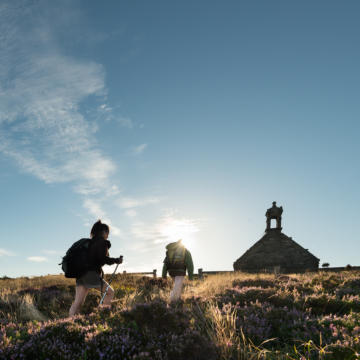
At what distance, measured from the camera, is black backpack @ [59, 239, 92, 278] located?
649 cm

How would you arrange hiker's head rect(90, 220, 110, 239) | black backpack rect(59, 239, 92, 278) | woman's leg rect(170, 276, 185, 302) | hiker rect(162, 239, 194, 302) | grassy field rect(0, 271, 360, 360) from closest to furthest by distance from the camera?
grassy field rect(0, 271, 360, 360) < black backpack rect(59, 239, 92, 278) < hiker's head rect(90, 220, 110, 239) < woman's leg rect(170, 276, 185, 302) < hiker rect(162, 239, 194, 302)

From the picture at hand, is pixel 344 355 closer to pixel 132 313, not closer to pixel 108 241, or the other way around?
pixel 132 313

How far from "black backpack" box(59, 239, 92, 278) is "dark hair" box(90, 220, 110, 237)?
0.26 m

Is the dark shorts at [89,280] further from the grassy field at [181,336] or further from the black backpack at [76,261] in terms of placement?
the grassy field at [181,336]

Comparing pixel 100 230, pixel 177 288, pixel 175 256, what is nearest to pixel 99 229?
pixel 100 230

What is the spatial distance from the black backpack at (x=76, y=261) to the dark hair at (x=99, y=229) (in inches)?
10.1

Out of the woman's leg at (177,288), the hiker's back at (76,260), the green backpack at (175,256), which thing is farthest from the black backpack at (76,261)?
the green backpack at (175,256)

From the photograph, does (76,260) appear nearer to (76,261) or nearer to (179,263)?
(76,261)

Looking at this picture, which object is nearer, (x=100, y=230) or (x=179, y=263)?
(x=100, y=230)

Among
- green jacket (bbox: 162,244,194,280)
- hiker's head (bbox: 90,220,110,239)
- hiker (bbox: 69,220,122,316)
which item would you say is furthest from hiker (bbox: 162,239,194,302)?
hiker's head (bbox: 90,220,110,239)

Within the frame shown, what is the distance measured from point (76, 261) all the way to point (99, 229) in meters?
0.81

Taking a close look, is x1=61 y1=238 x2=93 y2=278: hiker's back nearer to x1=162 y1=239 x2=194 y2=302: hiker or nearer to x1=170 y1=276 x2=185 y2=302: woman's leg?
x1=170 y1=276 x2=185 y2=302: woman's leg

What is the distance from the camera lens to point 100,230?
6824mm

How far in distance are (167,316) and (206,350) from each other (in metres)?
0.99
